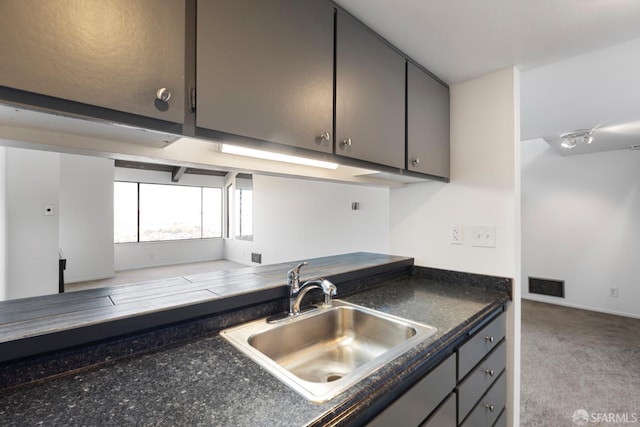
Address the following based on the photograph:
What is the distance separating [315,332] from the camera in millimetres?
1320

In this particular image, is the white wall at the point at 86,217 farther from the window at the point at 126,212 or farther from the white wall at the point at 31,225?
the white wall at the point at 31,225

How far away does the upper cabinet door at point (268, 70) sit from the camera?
80 cm

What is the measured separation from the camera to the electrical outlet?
1.85 metres

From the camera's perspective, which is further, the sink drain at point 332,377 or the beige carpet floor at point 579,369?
the beige carpet floor at point 579,369

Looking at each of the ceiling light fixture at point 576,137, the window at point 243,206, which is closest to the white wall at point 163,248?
the window at point 243,206

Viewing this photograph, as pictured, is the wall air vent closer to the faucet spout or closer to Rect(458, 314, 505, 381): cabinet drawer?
Rect(458, 314, 505, 381): cabinet drawer

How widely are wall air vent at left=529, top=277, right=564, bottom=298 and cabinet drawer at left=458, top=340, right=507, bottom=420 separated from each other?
3819 millimetres

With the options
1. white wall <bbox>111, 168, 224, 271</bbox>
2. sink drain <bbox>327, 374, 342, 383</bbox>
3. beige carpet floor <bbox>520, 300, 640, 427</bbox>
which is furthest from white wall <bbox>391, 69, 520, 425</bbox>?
white wall <bbox>111, 168, 224, 271</bbox>

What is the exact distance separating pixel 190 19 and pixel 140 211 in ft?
25.3

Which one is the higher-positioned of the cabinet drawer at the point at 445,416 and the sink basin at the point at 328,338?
the sink basin at the point at 328,338

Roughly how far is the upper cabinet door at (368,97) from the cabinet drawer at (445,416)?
98 centimetres

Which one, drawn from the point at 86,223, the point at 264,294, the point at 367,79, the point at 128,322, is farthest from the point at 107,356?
the point at 86,223

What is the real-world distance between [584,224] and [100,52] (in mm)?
5587

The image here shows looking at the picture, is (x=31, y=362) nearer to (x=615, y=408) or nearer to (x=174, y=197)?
(x=615, y=408)
